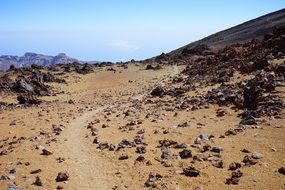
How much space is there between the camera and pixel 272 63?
36.9 metres

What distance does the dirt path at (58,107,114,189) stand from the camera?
1625 centimetres

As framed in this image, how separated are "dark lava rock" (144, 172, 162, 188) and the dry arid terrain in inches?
1.6

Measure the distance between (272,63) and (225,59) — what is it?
1435 cm

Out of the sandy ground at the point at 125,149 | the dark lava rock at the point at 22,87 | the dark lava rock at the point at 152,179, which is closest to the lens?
the dark lava rock at the point at 152,179

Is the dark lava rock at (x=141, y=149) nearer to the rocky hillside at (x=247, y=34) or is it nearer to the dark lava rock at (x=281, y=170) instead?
the dark lava rock at (x=281, y=170)

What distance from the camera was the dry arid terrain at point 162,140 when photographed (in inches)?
631

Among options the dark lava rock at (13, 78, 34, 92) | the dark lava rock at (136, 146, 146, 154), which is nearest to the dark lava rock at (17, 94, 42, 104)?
the dark lava rock at (13, 78, 34, 92)

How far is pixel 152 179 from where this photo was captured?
15.9m

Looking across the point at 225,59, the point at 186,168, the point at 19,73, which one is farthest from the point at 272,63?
the point at 19,73

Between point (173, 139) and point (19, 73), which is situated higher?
point (19, 73)

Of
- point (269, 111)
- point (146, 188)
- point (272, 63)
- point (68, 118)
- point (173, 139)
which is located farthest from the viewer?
point (272, 63)

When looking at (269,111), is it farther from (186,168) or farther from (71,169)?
(71,169)

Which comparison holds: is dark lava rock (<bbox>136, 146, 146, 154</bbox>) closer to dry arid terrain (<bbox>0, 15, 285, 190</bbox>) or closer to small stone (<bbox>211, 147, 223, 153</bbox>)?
dry arid terrain (<bbox>0, 15, 285, 190</bbox>)

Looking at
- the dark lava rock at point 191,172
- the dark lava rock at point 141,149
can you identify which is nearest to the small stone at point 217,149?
the dark lava rock at point 191,172
